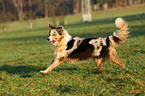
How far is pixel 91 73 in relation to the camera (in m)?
6.39

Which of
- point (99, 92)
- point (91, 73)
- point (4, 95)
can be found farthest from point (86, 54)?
point (4, 95)

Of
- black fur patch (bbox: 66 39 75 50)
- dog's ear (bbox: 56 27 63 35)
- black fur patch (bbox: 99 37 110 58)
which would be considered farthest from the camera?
black fur patch (bbox: 66 39 75 50)

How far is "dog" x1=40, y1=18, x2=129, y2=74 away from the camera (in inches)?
237

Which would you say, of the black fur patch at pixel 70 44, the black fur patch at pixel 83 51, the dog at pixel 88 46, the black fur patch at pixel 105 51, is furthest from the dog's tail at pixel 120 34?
the black fur patch at pixel 70 44

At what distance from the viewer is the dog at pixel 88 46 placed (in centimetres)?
602

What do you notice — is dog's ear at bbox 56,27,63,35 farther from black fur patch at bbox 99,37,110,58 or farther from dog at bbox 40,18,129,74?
black fur patch at bbox 99,37,110,58

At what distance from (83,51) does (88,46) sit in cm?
22

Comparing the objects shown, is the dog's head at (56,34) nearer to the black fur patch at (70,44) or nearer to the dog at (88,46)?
the dog at (88,46)

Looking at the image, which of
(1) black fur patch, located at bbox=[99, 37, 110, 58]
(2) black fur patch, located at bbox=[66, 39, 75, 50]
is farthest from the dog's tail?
(2) black fur patch, located at bbox=[66, 39, 75, 50]

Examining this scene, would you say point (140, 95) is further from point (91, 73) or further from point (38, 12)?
point (38, 12)

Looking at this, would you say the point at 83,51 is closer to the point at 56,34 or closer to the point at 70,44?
the point at 70,44

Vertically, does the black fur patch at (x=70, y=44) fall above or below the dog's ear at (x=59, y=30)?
below

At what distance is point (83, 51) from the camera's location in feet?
20.0

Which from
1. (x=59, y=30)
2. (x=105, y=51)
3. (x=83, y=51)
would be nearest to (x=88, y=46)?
(x=83, y=51)
